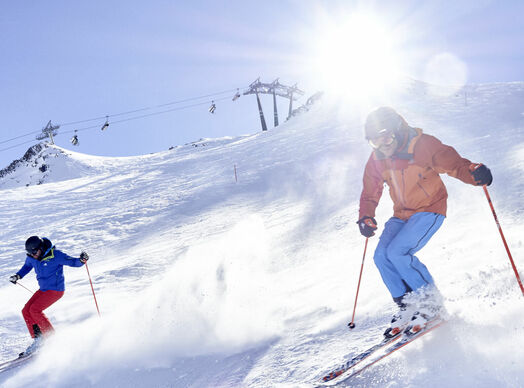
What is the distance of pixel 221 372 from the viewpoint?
3.73m

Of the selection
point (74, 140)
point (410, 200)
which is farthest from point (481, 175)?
point (74, 140)

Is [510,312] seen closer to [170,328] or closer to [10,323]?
[170,328]

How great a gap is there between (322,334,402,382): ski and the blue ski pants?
19.2 inches

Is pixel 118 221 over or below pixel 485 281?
over

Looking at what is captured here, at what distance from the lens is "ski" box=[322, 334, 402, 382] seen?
9.58 feet

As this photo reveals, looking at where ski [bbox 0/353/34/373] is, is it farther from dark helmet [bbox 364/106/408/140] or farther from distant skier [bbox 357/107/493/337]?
dark helmet [bbox 364/106/408/140]

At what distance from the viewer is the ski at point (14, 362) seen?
4.58 meters

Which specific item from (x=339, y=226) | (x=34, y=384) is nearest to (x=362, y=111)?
(x=339, y=226)

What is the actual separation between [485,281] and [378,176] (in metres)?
1.44

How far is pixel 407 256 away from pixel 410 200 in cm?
55

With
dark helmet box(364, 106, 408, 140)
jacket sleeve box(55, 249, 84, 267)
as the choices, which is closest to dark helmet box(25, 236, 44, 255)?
jacket sleeve box(55, 249, 84, 267)

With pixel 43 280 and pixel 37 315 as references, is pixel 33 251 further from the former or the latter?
pixel 37 315

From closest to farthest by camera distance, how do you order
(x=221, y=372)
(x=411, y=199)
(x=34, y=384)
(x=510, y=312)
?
(x=510, y=312), (x=411, y=199), (x=221, y=372), (x=34, y=384)

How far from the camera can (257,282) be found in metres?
6.68
